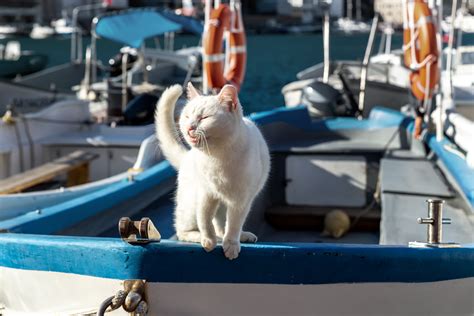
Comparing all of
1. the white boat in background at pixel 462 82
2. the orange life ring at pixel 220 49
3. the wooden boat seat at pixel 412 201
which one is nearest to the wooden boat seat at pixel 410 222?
the wooden boat seat at pixel 412 201

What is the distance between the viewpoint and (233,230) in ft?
13.9

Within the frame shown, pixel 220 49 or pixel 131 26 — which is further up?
pixel 220 49

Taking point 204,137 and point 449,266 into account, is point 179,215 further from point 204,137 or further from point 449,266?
point 449,266

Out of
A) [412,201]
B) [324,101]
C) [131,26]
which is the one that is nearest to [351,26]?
[131,26]

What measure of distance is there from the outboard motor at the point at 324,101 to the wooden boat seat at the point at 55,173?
2.99 m

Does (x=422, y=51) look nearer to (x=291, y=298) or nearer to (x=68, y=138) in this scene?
(x=68, y=138)

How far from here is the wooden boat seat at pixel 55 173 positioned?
9.06 meters

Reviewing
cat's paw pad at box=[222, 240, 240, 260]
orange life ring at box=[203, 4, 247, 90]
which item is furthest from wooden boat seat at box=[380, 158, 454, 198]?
orange life ring at box=[203, 4, 247, 90]

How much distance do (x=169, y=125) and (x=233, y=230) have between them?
88 cm

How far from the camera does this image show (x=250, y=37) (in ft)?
375

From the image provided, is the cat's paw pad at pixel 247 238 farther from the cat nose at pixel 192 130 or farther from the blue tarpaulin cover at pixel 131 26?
the blue tarpaulin cover at pixel 131 26

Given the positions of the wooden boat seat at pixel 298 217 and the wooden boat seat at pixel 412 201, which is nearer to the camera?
the wooden boat seat at pixel 412 201

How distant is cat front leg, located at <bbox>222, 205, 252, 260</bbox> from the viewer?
4.20m

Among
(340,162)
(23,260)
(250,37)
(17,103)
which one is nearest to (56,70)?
(17,103)
